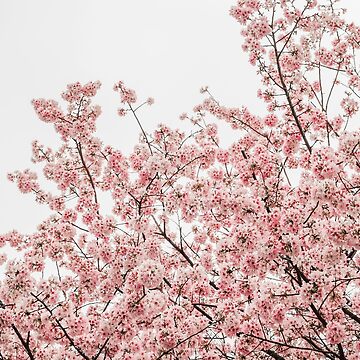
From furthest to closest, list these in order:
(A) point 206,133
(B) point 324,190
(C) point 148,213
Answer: (A) point 206,133, (C) point 148,213, (B) point 324,190

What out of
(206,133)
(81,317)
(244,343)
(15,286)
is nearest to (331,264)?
(244,343)

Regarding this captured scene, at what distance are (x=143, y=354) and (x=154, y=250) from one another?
1679 mm

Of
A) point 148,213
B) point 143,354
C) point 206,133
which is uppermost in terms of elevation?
point 206,133

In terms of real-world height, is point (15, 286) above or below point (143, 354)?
above

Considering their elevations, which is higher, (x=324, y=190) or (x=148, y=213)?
(x=148, y=213)

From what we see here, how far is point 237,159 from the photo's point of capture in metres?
9.27

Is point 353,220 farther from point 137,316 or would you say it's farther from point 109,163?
point 109,163

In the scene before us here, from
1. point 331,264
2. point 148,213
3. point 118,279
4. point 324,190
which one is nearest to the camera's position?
point 324,190

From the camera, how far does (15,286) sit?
19.1 feet

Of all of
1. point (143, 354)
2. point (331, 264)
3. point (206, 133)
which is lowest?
point (143, 354)

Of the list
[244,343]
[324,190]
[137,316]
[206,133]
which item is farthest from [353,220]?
[206,133]

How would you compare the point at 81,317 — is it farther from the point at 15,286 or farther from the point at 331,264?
the point at 331,264

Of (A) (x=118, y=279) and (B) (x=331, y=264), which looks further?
(A) (x=118, y=279)

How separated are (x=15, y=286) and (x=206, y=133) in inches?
214
